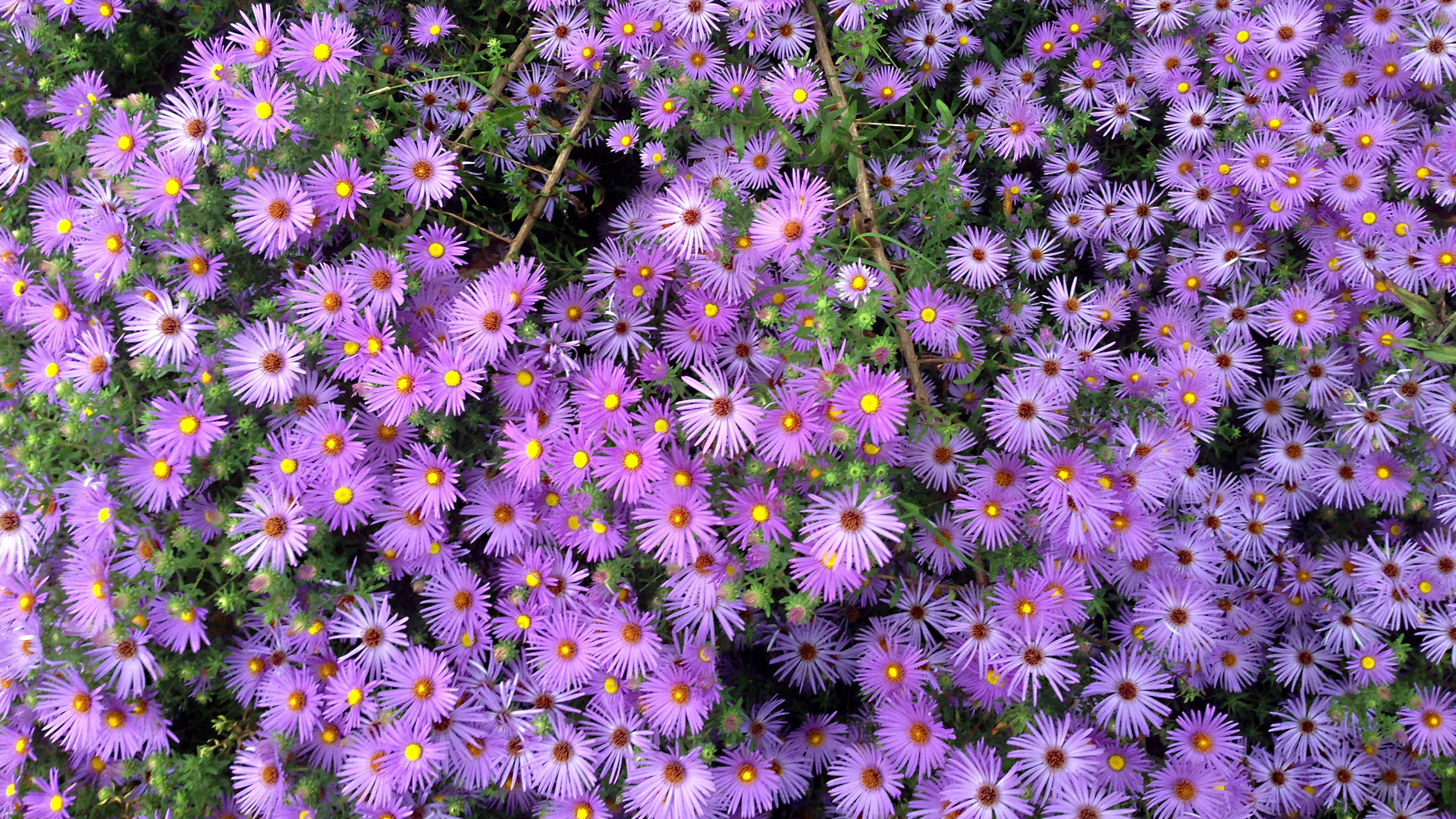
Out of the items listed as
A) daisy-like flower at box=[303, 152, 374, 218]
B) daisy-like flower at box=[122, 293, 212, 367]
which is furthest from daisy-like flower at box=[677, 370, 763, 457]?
daisy-like flower at box=[122, 293, 212, 367]

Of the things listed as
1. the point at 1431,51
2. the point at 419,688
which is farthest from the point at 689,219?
the point at 1431,51

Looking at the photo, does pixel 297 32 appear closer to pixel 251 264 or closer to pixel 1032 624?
pixel 251 264

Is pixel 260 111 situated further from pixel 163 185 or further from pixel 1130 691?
pixel 1130 691

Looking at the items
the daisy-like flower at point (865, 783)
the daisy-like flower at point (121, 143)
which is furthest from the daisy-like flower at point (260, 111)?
the daisy-like flower at point (865, 783)

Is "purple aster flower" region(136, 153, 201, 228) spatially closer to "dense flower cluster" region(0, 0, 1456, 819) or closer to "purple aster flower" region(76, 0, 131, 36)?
"dense flower cluster" region(0, 0, 1456, 819)

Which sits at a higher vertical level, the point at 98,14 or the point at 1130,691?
the point at 98,14

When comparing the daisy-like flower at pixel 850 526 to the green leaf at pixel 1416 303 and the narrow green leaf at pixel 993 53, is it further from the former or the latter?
the narrow green leaf at pixel 993 53

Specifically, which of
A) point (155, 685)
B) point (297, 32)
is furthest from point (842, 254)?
point (155, 685)
